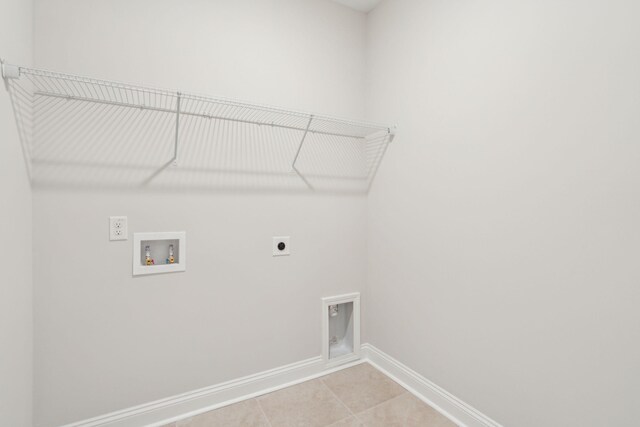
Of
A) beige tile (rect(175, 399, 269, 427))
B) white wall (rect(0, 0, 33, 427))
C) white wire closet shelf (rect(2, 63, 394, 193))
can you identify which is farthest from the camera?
beige tile (rect(175, 399, 269, 427))

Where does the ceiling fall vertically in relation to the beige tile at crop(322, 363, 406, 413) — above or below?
above

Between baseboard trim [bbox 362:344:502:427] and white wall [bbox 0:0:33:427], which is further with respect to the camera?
baseboard trim [bbox 362:344:502:427]

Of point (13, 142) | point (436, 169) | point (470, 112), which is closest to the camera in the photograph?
point (13, 142)

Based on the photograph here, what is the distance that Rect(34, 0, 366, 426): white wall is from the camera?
56.4 inches

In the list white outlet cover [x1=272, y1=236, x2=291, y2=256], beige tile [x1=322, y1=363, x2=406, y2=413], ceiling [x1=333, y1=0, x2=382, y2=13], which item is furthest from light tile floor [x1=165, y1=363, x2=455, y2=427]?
ceiling [x1=333, y1=0, x2=382, y2=13]

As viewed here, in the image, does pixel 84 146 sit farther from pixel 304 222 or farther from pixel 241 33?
pixel 304 222

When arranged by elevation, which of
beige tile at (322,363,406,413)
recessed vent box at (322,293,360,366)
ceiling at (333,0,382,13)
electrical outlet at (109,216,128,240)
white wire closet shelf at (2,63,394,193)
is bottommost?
beige tile at (322,363,406,413)

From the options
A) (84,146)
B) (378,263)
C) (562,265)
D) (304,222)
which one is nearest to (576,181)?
(562,265)

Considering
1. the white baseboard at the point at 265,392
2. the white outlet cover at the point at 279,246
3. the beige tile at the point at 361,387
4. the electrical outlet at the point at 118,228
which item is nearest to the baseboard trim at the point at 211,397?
the white baseboard at the point at 265,392

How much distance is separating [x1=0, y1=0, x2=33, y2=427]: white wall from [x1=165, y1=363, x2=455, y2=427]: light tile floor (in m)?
0.73

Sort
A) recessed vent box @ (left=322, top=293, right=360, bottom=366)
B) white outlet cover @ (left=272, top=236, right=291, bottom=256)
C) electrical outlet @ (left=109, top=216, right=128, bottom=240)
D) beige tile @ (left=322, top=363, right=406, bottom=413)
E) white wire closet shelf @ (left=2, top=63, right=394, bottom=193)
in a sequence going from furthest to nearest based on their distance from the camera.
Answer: recessed vent box @ (left=322, top=293, right=360, bottom=366), white outlet cover @ (left=272, top=236, right=291, bottom=256), beige tile @ (left=322, top=363, right=406, bottom=413), electrical outlet @ (left=109, top=216, right=128, bottom=240), white wire closet shelf @ (left=2, top=63, right=394, bottom=193)

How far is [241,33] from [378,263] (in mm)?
1768

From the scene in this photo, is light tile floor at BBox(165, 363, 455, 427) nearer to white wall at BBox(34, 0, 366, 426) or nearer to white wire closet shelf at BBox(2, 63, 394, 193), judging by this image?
white wall at BBox(34, 0, 366, 426)

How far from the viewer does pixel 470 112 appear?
5.22 ft
